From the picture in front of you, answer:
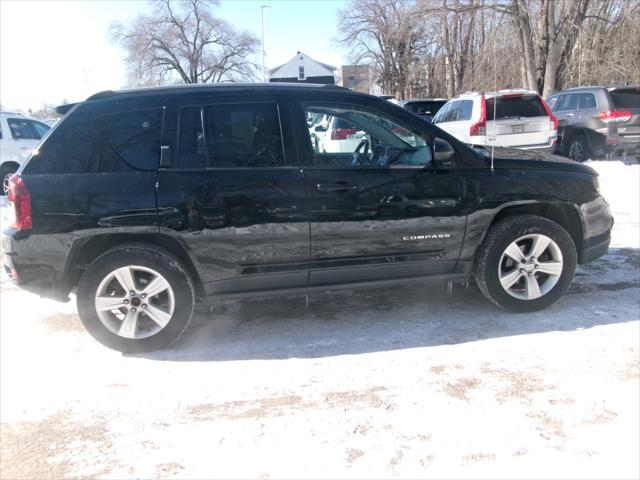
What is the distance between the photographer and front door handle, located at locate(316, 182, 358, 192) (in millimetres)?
3713

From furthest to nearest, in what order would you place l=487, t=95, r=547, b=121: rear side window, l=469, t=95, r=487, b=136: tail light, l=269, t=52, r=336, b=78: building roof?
l=269, t=52, r=336, b=78: building roof < l=487, t=95, r=547, b=121: rear side window < l=469, t=95, r=487, b=136: tail light

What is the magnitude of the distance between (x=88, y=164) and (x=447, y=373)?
9.23ft

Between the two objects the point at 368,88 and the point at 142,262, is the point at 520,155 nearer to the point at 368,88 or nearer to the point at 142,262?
the point at 142,262

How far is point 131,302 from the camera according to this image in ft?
11.9

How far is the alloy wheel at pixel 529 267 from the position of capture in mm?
4094

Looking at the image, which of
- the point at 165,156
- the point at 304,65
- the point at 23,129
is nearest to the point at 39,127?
the point at 23,129

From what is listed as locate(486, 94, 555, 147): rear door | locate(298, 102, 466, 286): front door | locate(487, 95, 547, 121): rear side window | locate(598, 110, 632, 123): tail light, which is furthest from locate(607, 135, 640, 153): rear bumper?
locate(298, 102, 466, 286): front door

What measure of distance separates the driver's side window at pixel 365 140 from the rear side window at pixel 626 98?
1013 cm

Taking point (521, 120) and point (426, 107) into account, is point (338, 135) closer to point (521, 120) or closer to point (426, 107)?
point (521, 120)

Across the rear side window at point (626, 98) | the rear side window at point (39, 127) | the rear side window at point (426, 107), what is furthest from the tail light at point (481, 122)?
the rear side window at point (39, 127)

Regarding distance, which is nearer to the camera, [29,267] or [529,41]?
[29,267]

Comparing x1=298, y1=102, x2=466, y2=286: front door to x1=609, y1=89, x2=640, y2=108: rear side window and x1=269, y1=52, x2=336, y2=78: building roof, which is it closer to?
x1=609, y1=89, x2=640, y2=108: rear side window

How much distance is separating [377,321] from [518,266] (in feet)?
4.01

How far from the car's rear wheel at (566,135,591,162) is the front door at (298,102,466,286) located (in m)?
10.3
